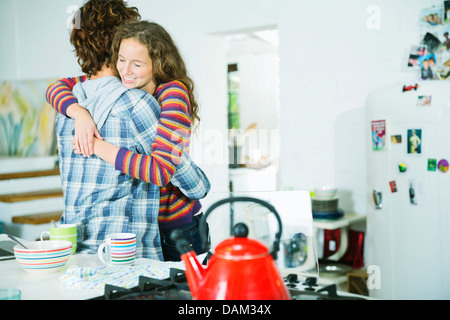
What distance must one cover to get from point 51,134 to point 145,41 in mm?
3176

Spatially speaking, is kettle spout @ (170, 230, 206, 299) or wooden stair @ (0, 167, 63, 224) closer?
kettle spout @ (170, 230, 206, 299)

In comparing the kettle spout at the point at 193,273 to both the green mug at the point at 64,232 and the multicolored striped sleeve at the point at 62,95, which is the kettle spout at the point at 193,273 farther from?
the multicolored striped sleeve at the point at 62,95

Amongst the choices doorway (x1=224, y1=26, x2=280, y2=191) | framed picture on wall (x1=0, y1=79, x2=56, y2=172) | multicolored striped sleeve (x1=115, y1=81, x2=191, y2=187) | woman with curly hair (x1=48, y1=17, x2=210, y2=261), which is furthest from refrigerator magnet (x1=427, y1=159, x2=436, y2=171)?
doorway (x1=224, y1=26, x2=280, y2=191)

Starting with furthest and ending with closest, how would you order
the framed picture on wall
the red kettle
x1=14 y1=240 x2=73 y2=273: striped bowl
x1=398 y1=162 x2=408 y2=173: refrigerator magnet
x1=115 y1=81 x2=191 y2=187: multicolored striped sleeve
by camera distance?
the framed picture on wall
x1=398 y1=162 x2=408 y2=173: refrigerator magnet
x1=115 y1=81 x2=191 y2=187: multicolored striped sleeve
x1=14 y1=240 x2=73 y2=273: striped bowl
the red kettle

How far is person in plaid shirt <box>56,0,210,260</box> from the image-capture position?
1413mm

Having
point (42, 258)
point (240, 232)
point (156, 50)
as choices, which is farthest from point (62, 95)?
point (240, 232)

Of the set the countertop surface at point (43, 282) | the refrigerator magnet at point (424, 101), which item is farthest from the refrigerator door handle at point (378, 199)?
the countertop surface at point (43, 282)

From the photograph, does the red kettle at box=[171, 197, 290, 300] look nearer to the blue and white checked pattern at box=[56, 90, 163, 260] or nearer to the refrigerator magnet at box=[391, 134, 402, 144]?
the blue and white checked pattern at box=[56, 90, 163, 260]

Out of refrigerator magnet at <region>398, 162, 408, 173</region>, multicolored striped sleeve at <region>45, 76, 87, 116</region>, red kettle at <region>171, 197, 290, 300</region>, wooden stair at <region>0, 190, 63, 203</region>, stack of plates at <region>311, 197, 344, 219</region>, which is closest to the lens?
red kettle at <region>171, 197, 290, 300</region>

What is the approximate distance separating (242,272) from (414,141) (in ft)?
6.50

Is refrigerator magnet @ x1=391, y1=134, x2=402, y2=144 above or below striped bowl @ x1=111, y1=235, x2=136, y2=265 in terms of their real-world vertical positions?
above

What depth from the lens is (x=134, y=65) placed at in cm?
155

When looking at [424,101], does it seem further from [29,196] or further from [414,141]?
[29,196]

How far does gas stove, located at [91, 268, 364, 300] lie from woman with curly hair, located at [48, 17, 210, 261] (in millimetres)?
417
